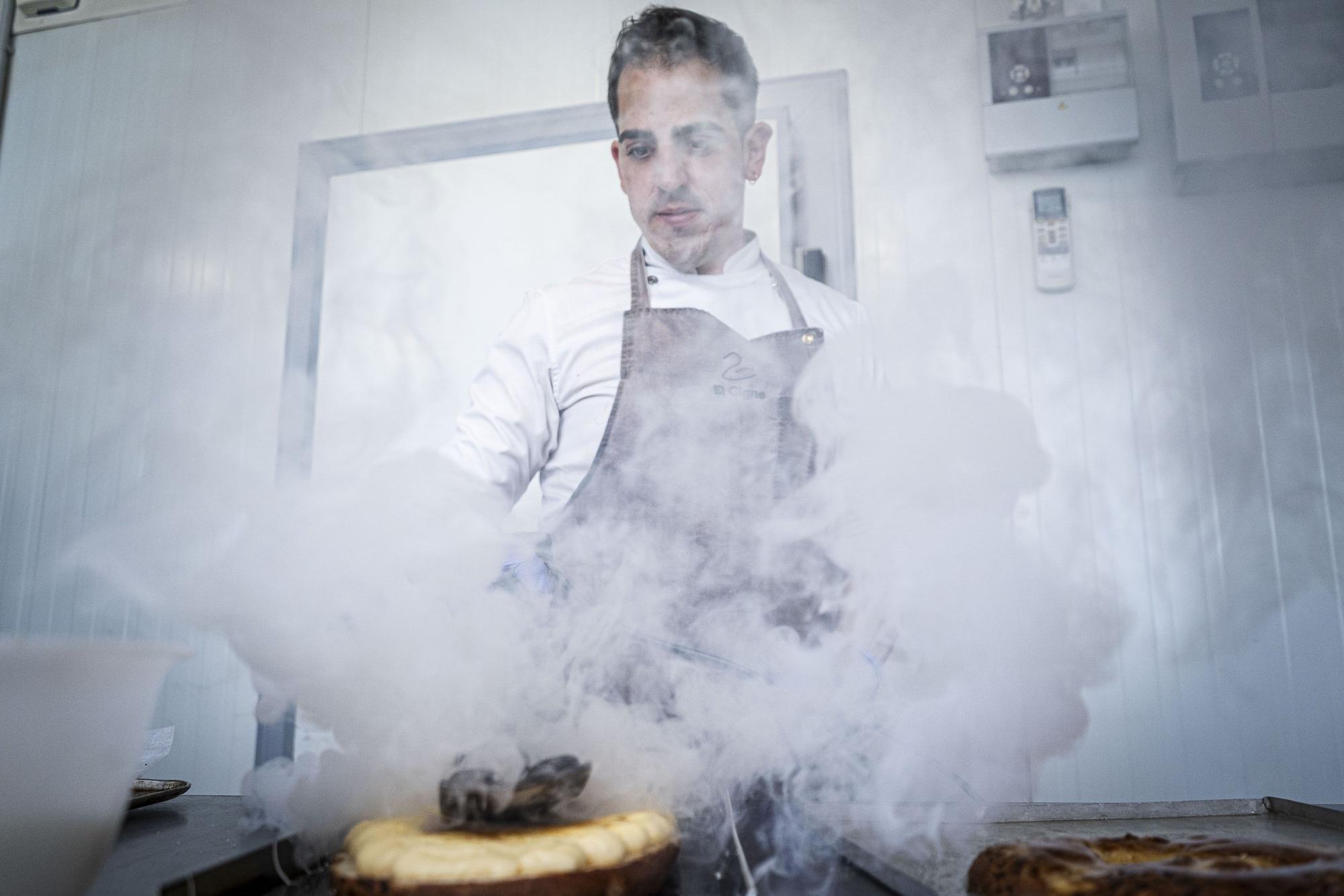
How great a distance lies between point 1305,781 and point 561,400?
1.91 metres

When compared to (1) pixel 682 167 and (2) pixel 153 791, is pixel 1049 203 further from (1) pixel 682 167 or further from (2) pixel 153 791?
(2) pixel 153 791

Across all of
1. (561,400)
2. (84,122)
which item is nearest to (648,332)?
(561,400)

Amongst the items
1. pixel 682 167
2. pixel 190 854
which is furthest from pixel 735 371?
pixel 190 854

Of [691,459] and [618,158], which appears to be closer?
[691,459]

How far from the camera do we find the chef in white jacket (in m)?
1.77

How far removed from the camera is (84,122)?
9.71 feet

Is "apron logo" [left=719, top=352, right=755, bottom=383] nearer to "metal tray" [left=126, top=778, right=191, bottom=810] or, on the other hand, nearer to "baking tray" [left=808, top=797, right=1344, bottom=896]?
"baking tray" [left=808, top=797, right=1344, bottom=896]

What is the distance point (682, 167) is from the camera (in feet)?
6.69

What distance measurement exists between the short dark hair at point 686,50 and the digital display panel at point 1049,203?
0.77 metres

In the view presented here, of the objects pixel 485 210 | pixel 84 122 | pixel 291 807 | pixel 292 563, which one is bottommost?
pixel 291 807

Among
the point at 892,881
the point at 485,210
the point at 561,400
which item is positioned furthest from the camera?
the point at 485,210

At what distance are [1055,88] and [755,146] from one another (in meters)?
0.78

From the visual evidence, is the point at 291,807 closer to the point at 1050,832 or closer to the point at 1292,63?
the point at 1050,832

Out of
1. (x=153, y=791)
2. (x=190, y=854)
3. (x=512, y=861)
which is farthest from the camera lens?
(x=153, y=791)
